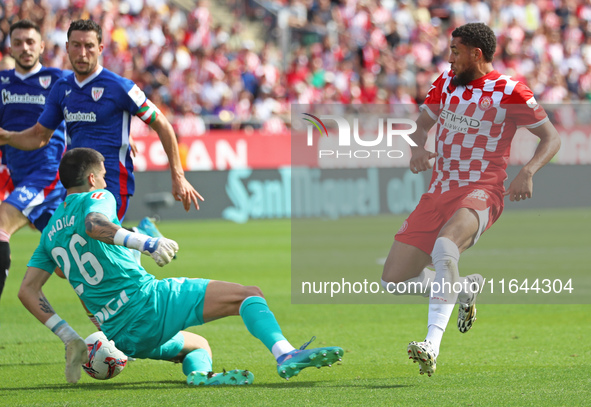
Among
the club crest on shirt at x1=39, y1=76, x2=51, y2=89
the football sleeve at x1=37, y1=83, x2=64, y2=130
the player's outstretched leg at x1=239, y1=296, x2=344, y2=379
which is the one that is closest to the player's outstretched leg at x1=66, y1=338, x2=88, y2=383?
the player's outstretched leg at x1=239, y1=296, x2=344, y2=379

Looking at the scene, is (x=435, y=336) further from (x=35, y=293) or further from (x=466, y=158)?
(x=35, y=293)

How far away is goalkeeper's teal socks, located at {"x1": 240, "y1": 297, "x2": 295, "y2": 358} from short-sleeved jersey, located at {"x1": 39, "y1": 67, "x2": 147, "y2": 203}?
1972 millimetres

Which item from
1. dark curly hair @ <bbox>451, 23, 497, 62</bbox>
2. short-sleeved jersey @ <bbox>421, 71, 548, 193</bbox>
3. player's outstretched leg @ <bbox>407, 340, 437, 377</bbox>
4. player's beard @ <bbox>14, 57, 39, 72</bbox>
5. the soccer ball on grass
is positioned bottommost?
the soccer ball on grass

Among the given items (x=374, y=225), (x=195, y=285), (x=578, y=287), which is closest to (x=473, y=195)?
(x=195, y=285)

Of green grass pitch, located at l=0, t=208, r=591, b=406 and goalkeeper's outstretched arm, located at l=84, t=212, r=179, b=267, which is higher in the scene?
goalkeeper's outstretched arm, located at l=84, t=212, r=179, b=267

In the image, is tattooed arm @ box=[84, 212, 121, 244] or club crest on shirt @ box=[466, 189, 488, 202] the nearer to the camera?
tattooed arm @ box=[84, 212, 121, 244]

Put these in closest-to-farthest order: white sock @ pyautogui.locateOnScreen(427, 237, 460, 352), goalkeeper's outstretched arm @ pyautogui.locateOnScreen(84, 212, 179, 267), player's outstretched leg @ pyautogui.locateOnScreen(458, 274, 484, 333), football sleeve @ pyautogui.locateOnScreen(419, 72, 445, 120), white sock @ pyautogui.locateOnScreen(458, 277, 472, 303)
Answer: goalkeeper's outstretched arm @ pyautogui.locateOnScreen(84, 212, 179, 267) → white sock @ pyautogui.locateOnScreen(427, 237, 460, 352) → white sock @ pyautogui.locateOnScreen(458, 277, 472, 303) → player's outstretched leg @ pyautogui.locateOnScreen(458, 274, 484, 333) → football sleeve @ pyautogui.locateOnScreen(419, 72, 445, 120)

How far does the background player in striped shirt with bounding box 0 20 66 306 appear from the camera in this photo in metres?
7.64

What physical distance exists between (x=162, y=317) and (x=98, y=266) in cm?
48

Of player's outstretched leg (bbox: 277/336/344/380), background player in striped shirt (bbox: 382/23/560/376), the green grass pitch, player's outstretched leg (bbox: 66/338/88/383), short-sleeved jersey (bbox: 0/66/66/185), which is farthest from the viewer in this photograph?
short-sleeved jersey (bbox: 0/66/66/185)

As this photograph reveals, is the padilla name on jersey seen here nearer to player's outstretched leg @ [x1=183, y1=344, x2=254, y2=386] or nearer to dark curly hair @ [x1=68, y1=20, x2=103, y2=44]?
dark curly hair @ [x1=68, y1=20, x2=103, y2=44]

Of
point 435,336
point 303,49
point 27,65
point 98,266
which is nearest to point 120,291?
point 98,266

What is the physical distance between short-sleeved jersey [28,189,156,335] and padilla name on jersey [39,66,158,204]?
143 cm

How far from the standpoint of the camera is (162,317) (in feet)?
17.4
